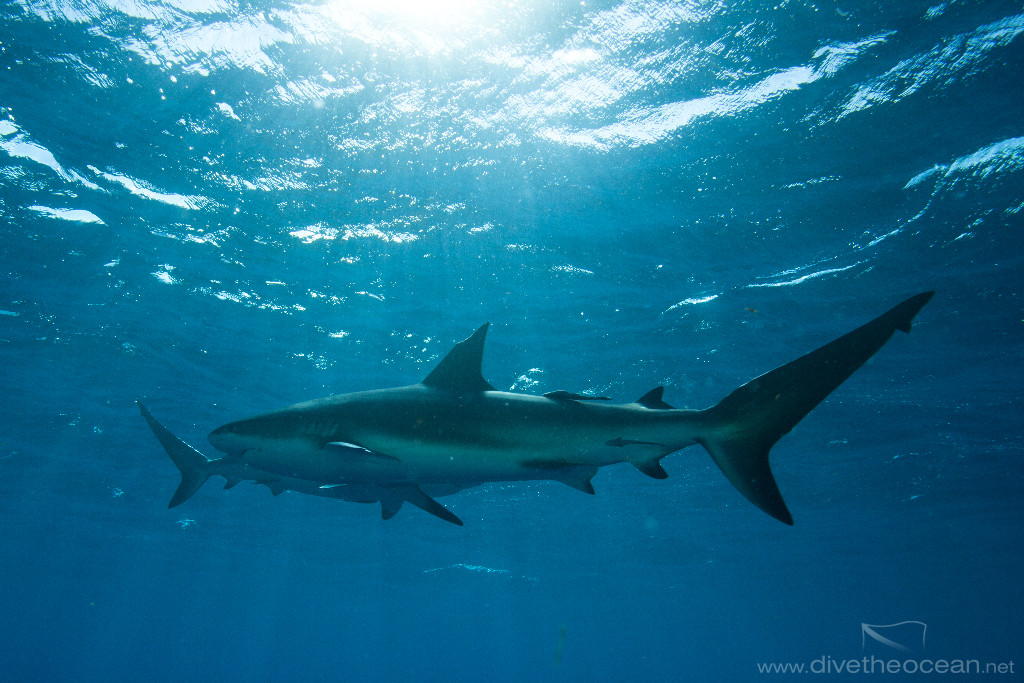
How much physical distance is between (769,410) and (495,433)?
2.13 m

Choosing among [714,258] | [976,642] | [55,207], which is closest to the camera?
[55,207]

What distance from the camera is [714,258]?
11.5 meters

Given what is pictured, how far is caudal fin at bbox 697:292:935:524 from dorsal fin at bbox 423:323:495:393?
6.70ft

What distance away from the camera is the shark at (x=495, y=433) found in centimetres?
385

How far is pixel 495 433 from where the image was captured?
4.21 m

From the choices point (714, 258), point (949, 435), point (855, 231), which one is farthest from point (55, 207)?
point (949, 435)

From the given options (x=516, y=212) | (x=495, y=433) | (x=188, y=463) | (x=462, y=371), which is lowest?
(x=495, y=433)

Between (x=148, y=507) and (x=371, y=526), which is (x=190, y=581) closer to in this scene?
(x=148, y=507)

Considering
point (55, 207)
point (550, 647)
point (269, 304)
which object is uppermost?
point (55, 207)

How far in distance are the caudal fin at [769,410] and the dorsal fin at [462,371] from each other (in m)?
2.04

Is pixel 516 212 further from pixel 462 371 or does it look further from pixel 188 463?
pixel 188 463

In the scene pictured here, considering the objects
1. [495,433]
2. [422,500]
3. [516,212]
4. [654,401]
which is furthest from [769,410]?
[516,212]

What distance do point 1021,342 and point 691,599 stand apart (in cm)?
5416

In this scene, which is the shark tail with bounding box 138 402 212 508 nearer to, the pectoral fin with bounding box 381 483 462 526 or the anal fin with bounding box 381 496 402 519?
the anal fin with bounding box 381 496 402 519
